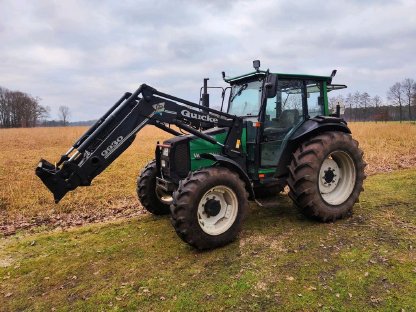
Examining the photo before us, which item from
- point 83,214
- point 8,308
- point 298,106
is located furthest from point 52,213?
point 298,106

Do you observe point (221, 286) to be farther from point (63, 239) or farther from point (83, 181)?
point (63, 239)

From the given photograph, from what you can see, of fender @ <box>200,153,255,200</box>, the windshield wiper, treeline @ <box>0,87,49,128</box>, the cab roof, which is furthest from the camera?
treeline @ <box>0,87,49,128</box>

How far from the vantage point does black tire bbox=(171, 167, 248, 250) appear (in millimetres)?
4730

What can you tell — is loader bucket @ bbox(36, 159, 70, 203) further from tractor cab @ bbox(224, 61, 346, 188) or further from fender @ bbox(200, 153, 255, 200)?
tractor cab @ bbox(224, 61, 346, 188)

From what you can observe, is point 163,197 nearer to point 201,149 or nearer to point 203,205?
point 201,149

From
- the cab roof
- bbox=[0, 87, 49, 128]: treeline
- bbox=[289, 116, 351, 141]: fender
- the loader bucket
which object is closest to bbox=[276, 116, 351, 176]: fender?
bbox=[289, 116, 351, 141]: fender

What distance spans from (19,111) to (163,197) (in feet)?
291

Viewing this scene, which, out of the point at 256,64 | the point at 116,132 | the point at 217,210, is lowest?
the point at 217,210

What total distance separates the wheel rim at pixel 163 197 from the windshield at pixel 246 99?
1.97m

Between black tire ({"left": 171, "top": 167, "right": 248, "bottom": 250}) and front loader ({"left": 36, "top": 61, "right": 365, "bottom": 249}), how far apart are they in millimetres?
13

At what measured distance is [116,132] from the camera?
5.09 metres

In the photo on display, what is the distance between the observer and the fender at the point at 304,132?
603 cm

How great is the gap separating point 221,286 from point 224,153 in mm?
2351

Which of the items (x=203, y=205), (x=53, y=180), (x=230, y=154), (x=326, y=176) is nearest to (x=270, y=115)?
(x=230, y=154)
